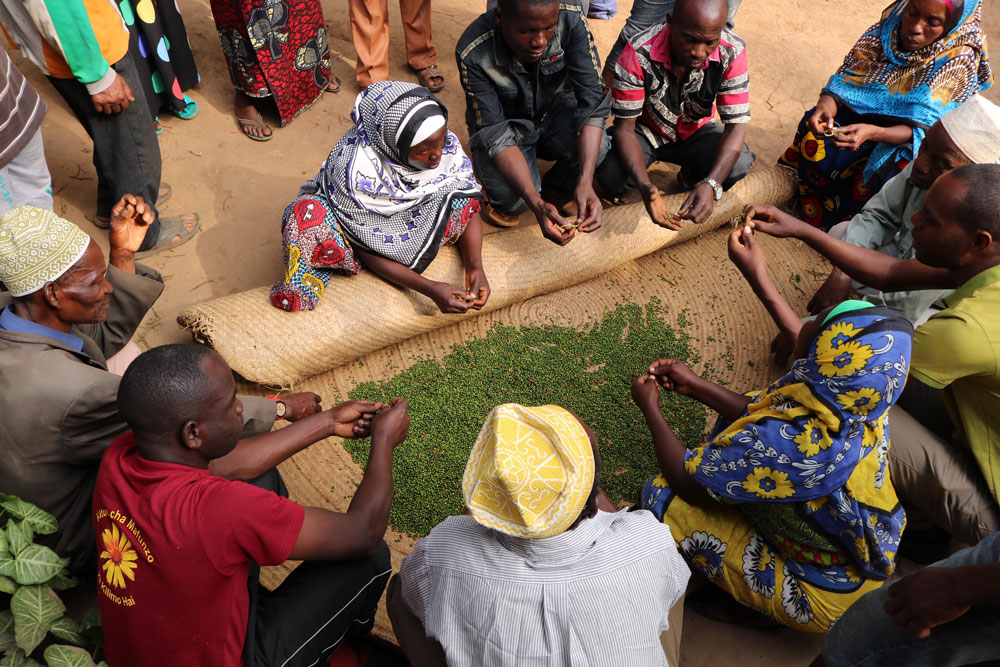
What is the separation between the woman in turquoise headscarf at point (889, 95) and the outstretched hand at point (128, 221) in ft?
9.93

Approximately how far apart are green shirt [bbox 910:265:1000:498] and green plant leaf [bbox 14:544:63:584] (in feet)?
8.03

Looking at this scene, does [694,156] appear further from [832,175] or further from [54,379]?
[54,379]

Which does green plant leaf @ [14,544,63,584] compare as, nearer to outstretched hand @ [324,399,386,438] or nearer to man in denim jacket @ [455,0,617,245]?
outstretched hand @ [324,399,386,438]

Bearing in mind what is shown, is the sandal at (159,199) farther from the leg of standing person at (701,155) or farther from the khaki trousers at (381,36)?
the leg of standing person at (701,155)

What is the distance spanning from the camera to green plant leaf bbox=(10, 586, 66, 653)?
1.78 meters

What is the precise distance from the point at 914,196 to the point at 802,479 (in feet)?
5.56

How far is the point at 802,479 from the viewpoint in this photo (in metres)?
1.86

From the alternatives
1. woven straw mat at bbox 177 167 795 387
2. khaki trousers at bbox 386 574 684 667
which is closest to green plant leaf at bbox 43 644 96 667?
khaki trousers at bbox 386 574 684 667

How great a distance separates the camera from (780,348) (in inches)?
121

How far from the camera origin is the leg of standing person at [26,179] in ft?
8.65

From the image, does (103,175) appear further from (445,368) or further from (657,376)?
(657,376)

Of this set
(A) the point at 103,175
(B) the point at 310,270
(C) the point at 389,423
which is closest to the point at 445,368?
(B) the point at 310,270

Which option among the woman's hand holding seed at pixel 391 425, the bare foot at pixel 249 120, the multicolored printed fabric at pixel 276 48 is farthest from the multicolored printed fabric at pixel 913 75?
the bare foot at pixel 249 120

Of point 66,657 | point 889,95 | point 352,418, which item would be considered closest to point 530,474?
point 352,418
